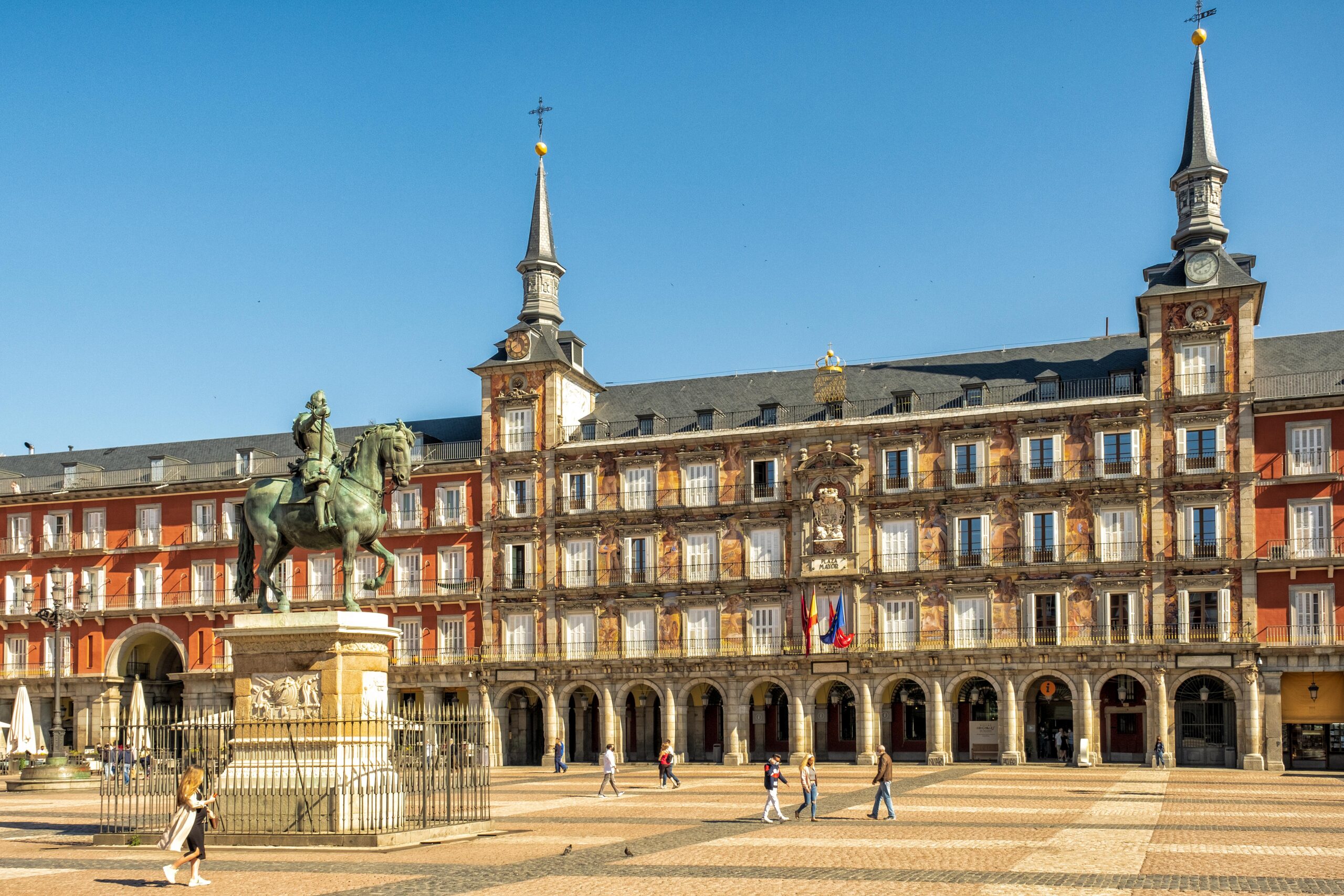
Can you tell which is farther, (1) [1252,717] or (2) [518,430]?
(2) [518,430]

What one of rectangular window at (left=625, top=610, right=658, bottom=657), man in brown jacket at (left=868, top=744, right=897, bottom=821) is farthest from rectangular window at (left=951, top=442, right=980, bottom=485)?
man in brown jacket at (left=868, top=744, right=897, bottom=821)

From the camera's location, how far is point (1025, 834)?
26.9 m

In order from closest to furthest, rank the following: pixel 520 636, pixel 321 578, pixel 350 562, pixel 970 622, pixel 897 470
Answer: pixel 350 562 < pixel 970 622 < pixel 897 470 < pixel 520 636 < pixel 321 578

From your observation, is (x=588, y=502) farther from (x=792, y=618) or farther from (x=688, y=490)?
(x=792, y=618)

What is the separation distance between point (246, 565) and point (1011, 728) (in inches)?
1665

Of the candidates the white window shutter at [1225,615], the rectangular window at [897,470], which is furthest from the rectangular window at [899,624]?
the white window shutter at [1225,615]

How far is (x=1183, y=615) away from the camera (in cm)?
5903

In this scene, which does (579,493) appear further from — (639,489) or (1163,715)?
(1163,715)

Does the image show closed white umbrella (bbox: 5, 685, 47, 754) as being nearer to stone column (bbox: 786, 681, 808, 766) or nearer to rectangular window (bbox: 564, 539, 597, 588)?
rectangular window (bbox: 564, 539, 597, 588)

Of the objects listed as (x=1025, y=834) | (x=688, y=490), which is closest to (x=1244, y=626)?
(x=688, y=490)

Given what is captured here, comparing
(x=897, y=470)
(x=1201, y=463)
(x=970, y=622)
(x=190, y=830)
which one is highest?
(x=897, y=470)

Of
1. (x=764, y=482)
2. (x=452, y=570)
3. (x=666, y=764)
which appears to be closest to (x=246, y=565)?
(x=666, y=764)

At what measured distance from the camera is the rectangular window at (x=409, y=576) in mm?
71125

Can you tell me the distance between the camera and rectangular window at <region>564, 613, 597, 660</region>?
6806 cm
